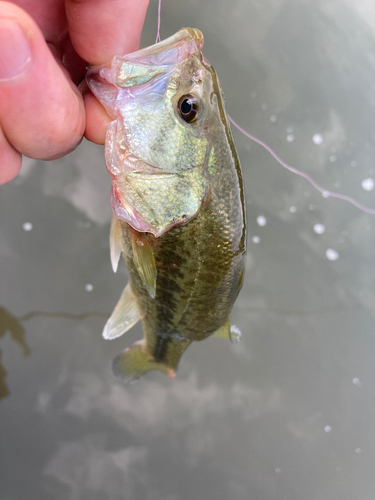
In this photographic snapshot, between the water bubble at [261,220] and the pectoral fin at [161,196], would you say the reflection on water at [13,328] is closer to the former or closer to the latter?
the pectoral fin at [161,196]

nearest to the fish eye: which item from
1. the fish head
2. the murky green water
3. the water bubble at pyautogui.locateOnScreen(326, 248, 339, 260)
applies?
the fish head

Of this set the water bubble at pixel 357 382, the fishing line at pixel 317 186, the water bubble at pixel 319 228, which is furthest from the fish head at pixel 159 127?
the water bubble at pixel 357 382

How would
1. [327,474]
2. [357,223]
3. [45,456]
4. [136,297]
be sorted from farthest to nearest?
[357,223] < [327,474] < [45,456] < [136,297]

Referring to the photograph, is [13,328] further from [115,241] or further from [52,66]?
[52,66]

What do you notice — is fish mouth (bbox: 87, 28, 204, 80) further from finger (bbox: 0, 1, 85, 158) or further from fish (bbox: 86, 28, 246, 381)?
finger (bbox: 0, 1, 85, 158)

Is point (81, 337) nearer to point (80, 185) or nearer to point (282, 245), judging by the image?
point (80, 185)

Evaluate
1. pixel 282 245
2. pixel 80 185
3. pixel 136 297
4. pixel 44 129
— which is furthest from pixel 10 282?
pixel 282 245

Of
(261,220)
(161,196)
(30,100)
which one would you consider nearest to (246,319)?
(261,220)
